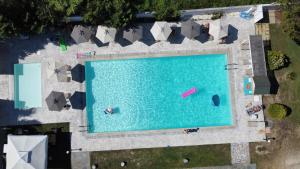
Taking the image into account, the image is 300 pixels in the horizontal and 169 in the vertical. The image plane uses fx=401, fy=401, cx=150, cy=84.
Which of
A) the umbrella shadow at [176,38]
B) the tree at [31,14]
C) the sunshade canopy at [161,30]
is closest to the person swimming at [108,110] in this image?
the sunshade canopy at [161,30]

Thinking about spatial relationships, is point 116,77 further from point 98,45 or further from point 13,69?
point 13,69

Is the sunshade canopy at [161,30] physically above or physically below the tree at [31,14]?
below

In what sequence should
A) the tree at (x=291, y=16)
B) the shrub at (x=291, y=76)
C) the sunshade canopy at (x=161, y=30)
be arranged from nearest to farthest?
1. the tree at (x=291, y=16)
2. the sunshade canopy at (x=161, y=30)
3. the shrub at (x=291, y=76)

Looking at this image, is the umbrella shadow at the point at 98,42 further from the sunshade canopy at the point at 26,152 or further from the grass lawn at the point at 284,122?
the grass lawn at the point at 284,122

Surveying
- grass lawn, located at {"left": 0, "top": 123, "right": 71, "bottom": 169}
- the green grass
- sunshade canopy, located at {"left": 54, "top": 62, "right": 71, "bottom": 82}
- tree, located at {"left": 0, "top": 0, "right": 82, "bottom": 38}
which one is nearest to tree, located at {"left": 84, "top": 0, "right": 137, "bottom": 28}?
tree, located at {"left": 0, "top": 0, "right": 82, "bottom": 38}

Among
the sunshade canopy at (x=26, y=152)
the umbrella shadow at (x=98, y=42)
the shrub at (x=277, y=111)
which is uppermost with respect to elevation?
the umbrella shadow at (x=98, y=42)

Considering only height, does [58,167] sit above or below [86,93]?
below

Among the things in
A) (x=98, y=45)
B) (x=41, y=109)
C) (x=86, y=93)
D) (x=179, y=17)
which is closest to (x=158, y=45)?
(x=179, y=17)
